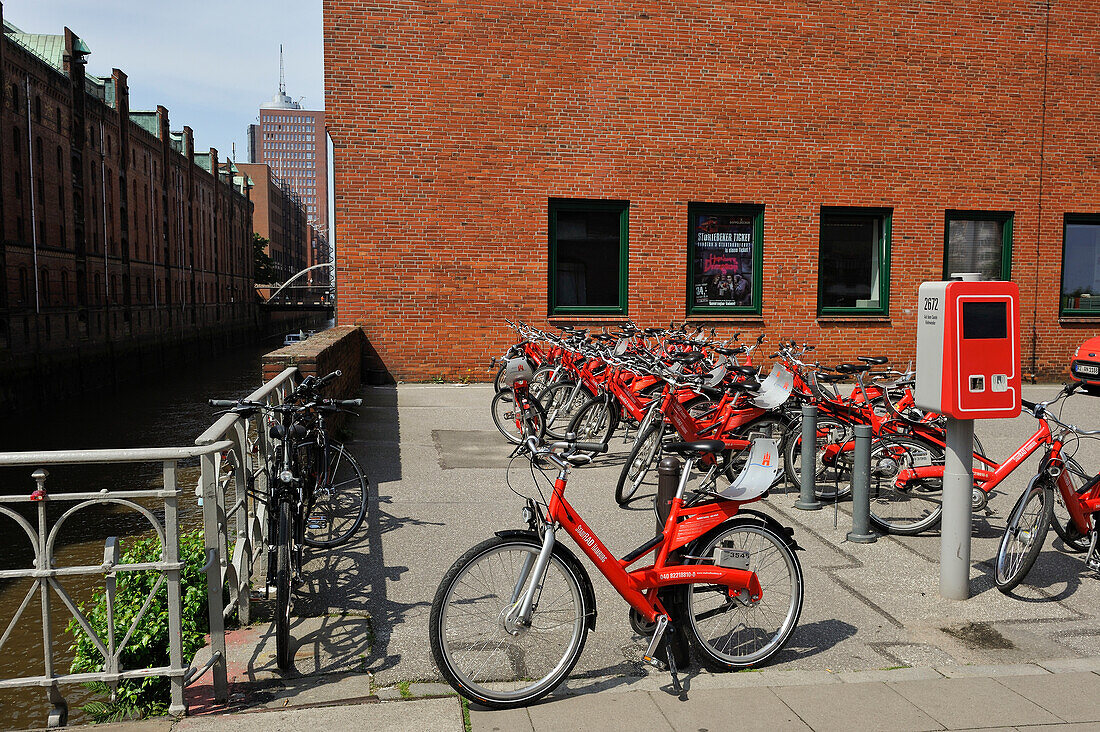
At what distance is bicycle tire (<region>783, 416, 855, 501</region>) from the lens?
732cm

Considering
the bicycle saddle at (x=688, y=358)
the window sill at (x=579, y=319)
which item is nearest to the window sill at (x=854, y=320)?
the window sill at (x=579, y=319)

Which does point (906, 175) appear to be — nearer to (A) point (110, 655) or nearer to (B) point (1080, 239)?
(B) point (1080, 239)

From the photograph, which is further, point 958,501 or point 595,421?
point 595,421

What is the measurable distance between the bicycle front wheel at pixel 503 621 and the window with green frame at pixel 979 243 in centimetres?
1486

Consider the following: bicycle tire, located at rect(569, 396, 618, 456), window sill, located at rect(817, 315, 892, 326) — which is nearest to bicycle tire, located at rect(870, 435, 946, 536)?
bicycle tire, located at rect(569, 396, 618, 456)

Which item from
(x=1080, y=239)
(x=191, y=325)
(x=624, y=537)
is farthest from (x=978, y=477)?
(x=191, y=325)

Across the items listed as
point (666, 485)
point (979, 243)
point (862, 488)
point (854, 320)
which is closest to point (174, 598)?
point (666, 485)

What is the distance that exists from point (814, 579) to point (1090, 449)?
6.15 metres

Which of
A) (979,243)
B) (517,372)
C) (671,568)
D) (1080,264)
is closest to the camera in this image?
(671,568)

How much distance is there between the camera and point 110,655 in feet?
12.2

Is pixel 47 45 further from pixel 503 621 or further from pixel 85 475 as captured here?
pixel 503 621

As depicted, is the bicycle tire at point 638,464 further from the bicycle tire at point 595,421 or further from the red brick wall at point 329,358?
the red brick wall at point 329,358

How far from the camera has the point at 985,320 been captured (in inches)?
194

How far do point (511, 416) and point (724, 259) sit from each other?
6931mm
